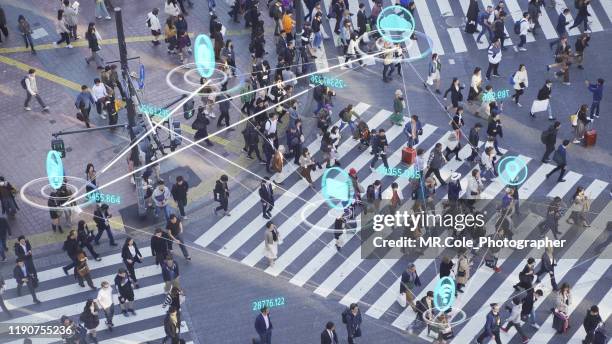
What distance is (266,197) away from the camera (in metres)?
36.2

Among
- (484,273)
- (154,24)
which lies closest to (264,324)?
(484,273)

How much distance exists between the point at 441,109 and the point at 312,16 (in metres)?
6.70

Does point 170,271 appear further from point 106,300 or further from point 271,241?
point 271,241

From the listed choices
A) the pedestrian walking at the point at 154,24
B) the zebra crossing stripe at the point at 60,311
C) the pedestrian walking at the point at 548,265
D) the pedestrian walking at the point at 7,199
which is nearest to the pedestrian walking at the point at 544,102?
the pedestrian walking at the point at 548,265

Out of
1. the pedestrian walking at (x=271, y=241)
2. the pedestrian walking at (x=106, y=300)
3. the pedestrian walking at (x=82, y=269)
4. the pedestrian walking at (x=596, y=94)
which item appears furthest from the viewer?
the pedestrian walking at (x=596, y=94)

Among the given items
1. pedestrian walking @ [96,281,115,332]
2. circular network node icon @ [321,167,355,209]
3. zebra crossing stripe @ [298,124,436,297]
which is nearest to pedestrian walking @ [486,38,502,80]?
circular network node icon @ [321,167,355,209]

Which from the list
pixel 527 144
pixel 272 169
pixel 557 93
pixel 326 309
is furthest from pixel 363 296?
pixel 557 93

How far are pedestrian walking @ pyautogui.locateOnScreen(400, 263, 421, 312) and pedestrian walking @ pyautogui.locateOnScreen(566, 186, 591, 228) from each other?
5613 millimetres

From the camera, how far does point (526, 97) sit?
4188cm

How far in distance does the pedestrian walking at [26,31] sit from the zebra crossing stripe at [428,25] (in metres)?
14.1

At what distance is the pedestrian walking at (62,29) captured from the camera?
42.8 metres

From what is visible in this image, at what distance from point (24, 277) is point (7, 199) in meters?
3.61

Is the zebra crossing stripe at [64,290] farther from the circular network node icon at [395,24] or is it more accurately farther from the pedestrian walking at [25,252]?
the circular network node icon at [395,24]

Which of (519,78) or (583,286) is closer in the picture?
(583,286)
